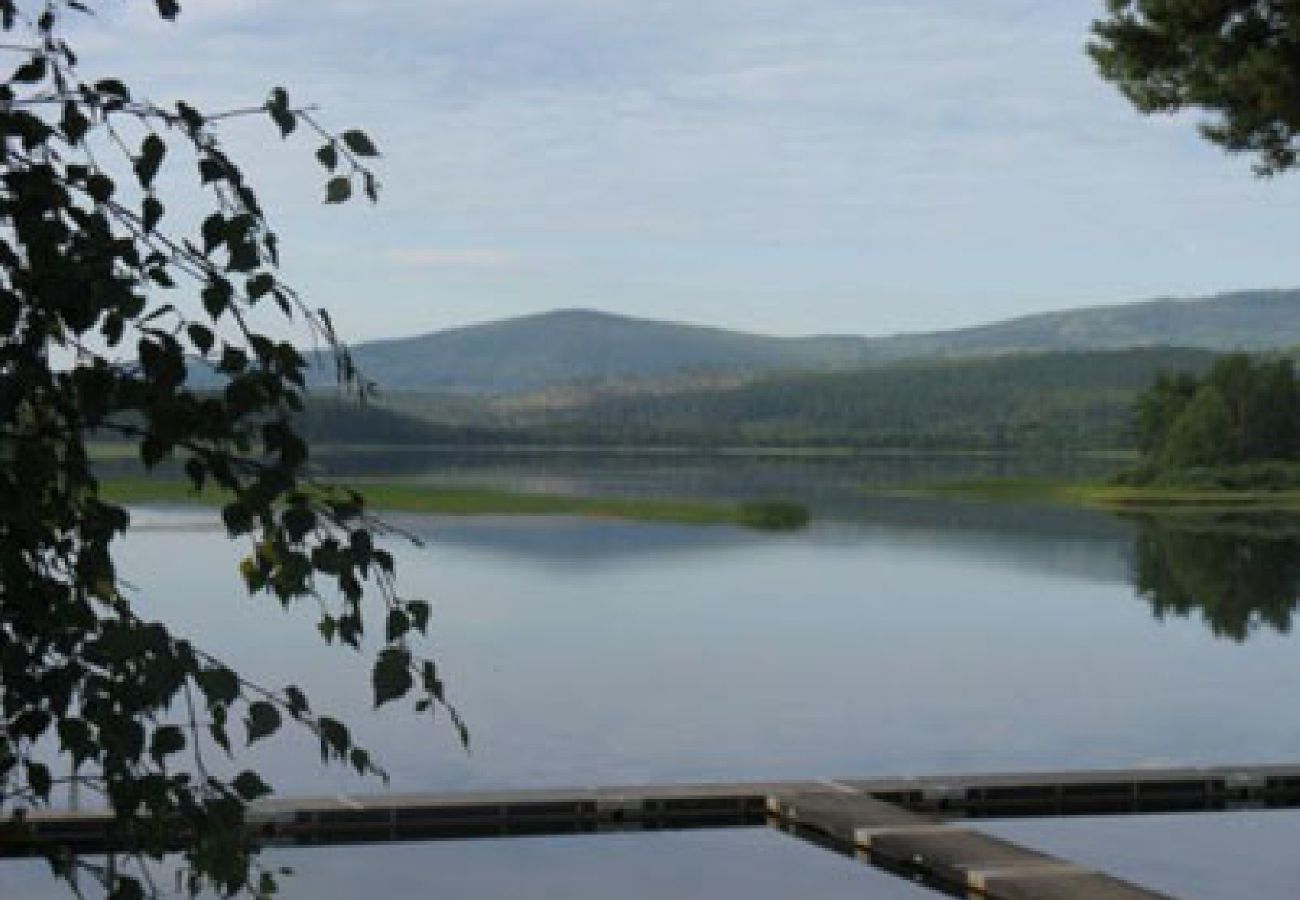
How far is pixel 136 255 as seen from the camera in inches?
118

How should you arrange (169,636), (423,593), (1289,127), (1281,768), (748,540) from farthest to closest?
(748,540), (423,593), (1281,768), (1289,127), (169,636)

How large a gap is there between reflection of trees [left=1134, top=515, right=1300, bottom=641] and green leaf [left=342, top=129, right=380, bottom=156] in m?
54.8

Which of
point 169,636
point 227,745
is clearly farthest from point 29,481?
point 227,745

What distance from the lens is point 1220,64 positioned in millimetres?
18719

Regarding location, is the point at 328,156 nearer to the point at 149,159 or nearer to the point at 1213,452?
the point at 149,159

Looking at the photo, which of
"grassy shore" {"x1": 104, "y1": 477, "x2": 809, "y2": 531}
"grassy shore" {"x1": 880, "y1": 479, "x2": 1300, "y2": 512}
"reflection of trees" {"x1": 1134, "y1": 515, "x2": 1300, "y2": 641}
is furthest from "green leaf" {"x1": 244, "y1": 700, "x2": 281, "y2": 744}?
"grassy shore" {"x1": 880, "y1": 479, "x2": 1300, "y2": 512}

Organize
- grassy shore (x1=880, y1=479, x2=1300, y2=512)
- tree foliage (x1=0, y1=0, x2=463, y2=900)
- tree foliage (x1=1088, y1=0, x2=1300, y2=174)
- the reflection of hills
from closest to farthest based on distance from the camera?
1. tree foliage (x1=0, y1=0, x2=463, y2=900)
2. tree foliage (x1=1088, y1=0, x2=1300, y2=174)
3. the reflection of hills
4. grassy shore (x1=880, y1=479, x2=1300, y2=512)

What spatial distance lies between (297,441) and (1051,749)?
3227 centimetres

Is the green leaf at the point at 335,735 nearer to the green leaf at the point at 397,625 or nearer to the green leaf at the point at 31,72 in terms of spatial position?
the green leaf at the point at 397,625

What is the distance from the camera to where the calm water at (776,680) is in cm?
2306

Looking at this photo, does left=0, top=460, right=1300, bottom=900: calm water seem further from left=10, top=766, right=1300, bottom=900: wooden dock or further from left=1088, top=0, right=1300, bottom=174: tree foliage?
left=1088, top=0, right=1300, bottom=174: tree foliage

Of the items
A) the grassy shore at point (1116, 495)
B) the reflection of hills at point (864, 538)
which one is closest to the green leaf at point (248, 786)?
the reflection of hills at point (864, 538)

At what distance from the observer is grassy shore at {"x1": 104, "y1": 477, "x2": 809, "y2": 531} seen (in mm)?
102125

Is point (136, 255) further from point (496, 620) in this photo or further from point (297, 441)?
point (496, 620)
